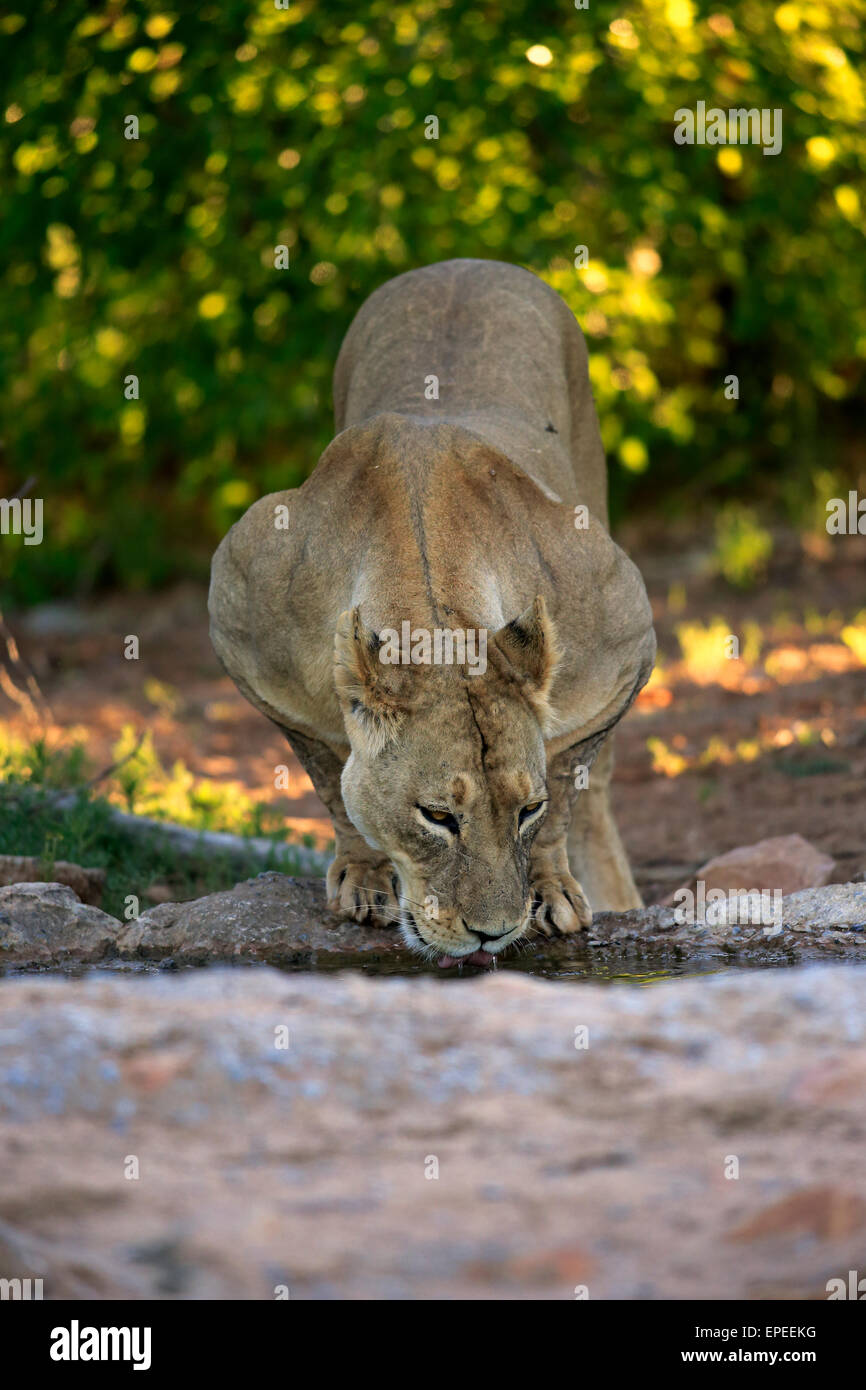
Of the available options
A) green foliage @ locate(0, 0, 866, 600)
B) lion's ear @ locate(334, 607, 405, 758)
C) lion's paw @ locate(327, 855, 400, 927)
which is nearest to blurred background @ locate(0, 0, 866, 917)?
green foliage @ locate(0, 0, 866, 600)

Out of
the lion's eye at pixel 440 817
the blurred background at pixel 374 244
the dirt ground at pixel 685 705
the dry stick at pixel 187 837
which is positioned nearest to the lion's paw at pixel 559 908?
the lion's eye at pixel 440 817

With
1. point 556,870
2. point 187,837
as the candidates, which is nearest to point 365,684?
point 556,870

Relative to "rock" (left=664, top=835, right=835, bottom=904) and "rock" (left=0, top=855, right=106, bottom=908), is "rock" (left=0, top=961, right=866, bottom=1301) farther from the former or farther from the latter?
"rock" (left=664, top=835, right=835, bottom=904)

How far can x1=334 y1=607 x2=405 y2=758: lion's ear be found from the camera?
4090 millimetres

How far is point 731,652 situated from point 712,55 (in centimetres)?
397

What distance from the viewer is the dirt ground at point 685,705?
6.89m

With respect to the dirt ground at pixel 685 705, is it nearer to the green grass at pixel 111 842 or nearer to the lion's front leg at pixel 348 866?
the green grass at pixel 111 842

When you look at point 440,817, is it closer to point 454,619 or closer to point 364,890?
point 454,619

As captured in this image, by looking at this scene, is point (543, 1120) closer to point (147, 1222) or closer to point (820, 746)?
point (147, 1222)

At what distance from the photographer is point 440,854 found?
13.4 ft

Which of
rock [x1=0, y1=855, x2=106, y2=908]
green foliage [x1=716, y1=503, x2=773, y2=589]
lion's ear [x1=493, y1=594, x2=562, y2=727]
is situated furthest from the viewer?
green foliage [x1=716, y1=503, x2=773, y2=589]

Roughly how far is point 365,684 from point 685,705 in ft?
16.7

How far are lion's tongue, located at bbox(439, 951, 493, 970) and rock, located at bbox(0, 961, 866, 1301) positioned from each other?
1.11 meters

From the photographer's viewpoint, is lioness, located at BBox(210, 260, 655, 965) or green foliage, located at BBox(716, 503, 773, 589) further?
green foliage, located at BBox(716, 503, 773, 589)
